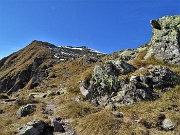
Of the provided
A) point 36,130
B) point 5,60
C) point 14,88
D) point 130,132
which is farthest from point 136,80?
point 5,60

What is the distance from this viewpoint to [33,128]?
22453 mm

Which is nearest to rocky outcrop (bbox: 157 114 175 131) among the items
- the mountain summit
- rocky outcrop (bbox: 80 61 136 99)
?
Result: the mountain summit

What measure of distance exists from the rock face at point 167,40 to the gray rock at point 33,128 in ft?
63.7

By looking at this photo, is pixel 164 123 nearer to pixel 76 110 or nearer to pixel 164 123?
pixel 164 123

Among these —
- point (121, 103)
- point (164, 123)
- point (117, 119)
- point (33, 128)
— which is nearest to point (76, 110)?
point (121, 103)

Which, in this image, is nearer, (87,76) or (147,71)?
(147,71)

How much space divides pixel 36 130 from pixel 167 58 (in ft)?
67.1

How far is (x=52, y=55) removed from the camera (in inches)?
5782

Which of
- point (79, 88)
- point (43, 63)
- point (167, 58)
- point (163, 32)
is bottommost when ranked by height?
point (79, 88)

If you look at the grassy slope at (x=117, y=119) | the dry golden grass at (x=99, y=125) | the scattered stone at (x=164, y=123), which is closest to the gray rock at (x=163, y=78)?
the grassy slope at (x=117, y=119)

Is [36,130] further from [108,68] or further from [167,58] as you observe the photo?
[167,58]

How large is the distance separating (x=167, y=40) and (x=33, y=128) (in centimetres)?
2307

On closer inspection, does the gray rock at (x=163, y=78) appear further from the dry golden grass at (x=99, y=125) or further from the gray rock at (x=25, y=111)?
the gray rock at (x=25, y=111)

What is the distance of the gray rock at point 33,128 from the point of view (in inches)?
866
